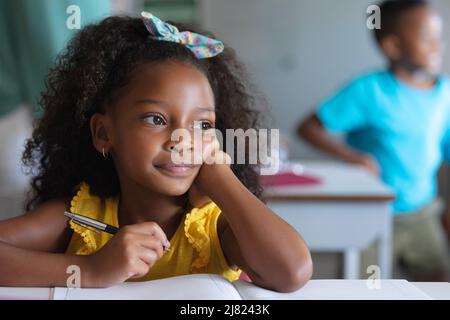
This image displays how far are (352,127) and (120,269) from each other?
188cm

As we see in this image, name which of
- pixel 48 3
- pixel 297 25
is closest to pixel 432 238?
pixel 48 3

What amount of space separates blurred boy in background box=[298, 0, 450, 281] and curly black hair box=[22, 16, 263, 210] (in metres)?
1.42

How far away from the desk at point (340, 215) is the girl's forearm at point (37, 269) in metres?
1.21

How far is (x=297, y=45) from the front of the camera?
4.38 m

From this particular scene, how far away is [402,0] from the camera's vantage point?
8.50 feet

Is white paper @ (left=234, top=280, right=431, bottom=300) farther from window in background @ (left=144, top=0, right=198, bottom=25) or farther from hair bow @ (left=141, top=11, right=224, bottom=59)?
window in background @ (left=144, top=0, right=198, bottom=25)

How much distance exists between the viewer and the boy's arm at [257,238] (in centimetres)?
76

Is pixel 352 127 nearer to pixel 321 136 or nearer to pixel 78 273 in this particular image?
pixel 321 136

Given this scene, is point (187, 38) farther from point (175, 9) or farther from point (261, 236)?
point (175, 9)

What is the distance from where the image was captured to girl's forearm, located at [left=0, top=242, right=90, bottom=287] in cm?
76

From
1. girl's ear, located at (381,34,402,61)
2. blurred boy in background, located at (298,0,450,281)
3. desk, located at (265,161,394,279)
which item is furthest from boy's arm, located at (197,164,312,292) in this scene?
girl's ear, located at (381,34,402,61)

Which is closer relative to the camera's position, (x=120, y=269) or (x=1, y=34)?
(x=120, y=269)

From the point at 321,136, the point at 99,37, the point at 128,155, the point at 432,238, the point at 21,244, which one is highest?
the point at 99,37

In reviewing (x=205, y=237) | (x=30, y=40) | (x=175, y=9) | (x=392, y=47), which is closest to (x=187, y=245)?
(x=205, y=237)
